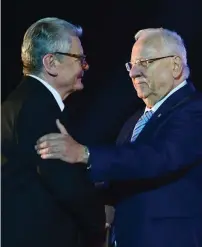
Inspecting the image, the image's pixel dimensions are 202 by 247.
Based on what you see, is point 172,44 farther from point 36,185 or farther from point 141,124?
point 36,185

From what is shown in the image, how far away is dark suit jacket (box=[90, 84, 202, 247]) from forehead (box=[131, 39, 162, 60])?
Result: 173mm

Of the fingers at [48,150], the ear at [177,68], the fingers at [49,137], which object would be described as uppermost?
the ear at [177,68]

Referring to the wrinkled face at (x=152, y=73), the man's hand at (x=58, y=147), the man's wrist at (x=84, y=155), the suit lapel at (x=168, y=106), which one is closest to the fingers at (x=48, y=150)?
the man's hand at (x=58, y=147)

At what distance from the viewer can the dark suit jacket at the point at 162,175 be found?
1.84 metres

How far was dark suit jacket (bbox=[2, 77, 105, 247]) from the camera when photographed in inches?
67.6

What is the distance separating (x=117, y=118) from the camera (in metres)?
3.60

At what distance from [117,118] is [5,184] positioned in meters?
1.88

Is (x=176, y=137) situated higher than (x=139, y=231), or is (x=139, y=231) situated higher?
(x=176, y=137)

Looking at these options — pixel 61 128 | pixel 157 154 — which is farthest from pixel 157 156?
pixel 61 128

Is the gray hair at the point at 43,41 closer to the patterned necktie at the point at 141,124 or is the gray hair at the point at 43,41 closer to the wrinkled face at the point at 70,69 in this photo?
the wrinkled face at the point at 70,69

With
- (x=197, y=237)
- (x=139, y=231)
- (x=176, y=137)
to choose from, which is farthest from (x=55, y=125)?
(x=197, y=237)

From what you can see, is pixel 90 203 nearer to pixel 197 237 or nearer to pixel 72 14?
pixel 197 237

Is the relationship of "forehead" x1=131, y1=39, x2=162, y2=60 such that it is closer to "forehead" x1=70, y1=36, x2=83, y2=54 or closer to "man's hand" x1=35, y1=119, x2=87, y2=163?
"forehead" x1=70, y1=36, x2=83, y2=54

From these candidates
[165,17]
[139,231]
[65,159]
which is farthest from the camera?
[165,17]
